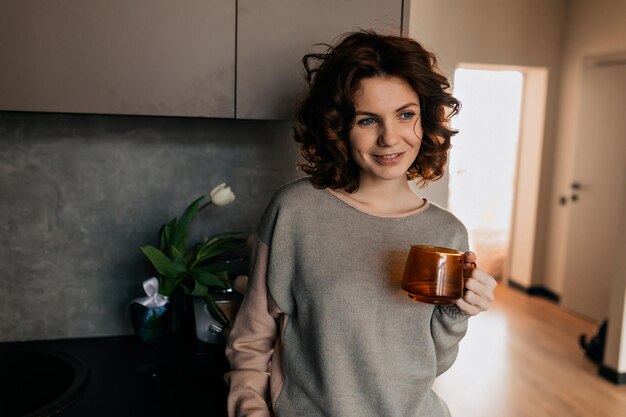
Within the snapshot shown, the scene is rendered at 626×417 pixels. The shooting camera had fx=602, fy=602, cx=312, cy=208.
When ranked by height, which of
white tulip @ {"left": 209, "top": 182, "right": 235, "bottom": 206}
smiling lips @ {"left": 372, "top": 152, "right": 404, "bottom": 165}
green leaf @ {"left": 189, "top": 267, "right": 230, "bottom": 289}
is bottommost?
green leaf @ {"left": 189, "top": 267, "right": 230, "bottom": 289}

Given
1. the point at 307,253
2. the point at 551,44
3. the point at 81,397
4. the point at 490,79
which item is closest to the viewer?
the point at 307,253

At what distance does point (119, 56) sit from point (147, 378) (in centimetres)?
73

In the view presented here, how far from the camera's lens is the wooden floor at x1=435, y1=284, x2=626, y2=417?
11.5 feet

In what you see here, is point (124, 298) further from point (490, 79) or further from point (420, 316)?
point (490, 79)

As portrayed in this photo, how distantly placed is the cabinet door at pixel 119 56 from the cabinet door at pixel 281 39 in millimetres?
31

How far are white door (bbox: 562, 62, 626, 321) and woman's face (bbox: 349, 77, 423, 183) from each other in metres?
4.43

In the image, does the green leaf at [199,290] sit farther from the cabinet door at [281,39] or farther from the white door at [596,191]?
the white door at [596,191]

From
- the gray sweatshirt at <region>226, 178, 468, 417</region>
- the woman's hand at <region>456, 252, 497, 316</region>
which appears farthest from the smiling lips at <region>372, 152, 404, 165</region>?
the woman's hand at <region>456, 252, 497, 316</region>

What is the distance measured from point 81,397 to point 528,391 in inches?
122

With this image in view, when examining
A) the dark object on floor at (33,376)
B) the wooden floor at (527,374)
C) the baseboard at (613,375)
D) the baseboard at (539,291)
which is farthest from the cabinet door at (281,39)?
the baseboard at (539,291)

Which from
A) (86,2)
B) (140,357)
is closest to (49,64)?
(86,2)

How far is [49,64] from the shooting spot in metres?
1.19

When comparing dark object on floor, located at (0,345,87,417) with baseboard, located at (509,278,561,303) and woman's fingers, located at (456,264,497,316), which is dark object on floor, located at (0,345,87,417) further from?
baseboard, located at (509,278,561,303)

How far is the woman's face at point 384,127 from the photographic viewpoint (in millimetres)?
1137
